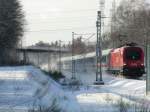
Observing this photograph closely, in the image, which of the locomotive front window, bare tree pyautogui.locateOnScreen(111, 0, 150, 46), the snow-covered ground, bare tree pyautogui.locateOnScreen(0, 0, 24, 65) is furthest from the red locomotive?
bare tree pyautogui.locateOnScreen(0, 0, 24, 65)

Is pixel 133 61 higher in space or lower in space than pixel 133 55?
lower

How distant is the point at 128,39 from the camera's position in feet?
312

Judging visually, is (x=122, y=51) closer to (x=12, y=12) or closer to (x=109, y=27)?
(x=12, y=12)

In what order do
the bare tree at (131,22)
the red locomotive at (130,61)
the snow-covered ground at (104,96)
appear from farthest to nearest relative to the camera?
1. the bare tree at (131,22)
2. the red locomotive at (130,61)
3. the snow-covered ground at (104,96)

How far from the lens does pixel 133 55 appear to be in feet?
183

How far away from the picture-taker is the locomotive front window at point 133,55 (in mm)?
55081

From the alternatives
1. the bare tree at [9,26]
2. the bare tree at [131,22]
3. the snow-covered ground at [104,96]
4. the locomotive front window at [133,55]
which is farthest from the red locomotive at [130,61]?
the bare tree at [9,26]

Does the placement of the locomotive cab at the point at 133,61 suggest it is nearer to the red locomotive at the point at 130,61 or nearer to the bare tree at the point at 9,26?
the red locomotive at the point at 130,61

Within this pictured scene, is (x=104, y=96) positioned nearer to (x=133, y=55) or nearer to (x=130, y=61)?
(x=130, y=61)

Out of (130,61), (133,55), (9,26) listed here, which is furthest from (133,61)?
(9,26)

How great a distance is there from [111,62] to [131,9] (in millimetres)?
45643

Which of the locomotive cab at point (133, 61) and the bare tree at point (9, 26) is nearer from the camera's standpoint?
the locomotive cab at point (133, 61)

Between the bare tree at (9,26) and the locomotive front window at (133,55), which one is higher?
the bare tree at (9,26)

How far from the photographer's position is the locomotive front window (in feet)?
181
